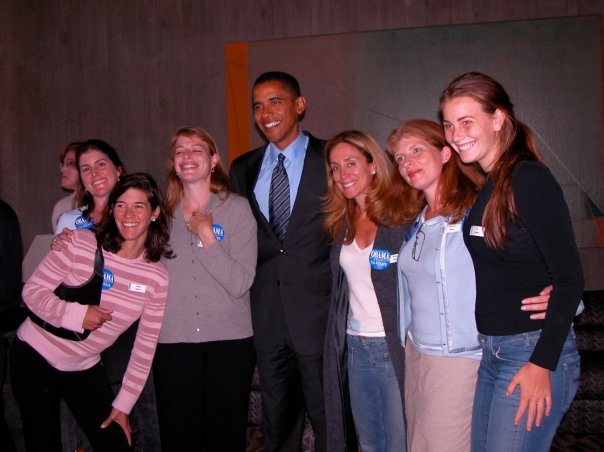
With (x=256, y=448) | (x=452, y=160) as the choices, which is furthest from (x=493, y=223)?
(x=256, y=448)

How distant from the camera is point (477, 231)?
1627 millimetres

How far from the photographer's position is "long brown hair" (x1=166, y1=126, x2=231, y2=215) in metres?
2.57

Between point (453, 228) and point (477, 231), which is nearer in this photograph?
point (477, 231)

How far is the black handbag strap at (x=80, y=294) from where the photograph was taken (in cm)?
226

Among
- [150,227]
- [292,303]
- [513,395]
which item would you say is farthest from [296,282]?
[513,395]

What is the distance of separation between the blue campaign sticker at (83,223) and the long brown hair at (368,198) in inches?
45.8

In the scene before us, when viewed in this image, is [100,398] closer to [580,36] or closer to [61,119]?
[61,119]

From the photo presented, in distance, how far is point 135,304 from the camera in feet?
7.77

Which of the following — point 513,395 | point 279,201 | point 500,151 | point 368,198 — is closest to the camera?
point 513,395

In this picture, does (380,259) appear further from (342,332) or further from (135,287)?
(135,287)

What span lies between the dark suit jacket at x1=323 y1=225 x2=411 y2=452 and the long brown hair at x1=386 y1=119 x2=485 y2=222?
0.18 meters

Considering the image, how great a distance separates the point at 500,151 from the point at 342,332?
110cm

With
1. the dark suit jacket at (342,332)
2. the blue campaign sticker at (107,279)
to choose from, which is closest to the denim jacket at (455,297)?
the dark suit jacket at (342,332)

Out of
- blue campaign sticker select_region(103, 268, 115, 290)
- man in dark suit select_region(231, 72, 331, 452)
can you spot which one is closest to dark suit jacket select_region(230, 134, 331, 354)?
man in dark suit select_region(231, 72, 331, 452)
